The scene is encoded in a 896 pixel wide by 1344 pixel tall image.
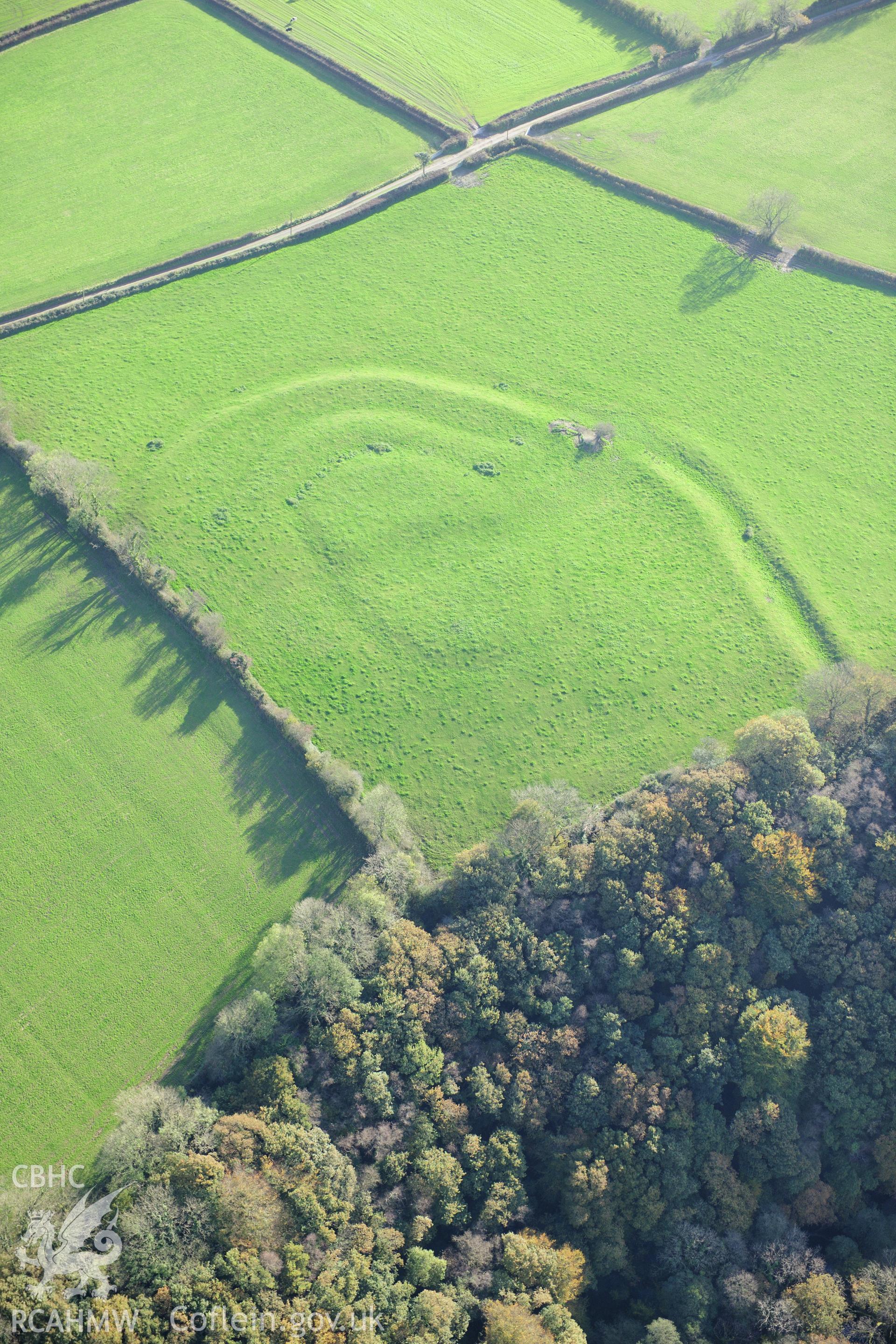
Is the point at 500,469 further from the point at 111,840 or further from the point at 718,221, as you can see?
the point at 111,840

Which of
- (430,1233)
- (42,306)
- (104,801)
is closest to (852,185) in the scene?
(42,306)

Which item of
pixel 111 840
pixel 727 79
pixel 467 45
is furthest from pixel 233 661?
pixel 727 79

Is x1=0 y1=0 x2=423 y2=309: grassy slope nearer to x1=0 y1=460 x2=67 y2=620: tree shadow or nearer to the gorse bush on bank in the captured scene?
x1=0 y1=460 x2=67 y2=620: tree shadow

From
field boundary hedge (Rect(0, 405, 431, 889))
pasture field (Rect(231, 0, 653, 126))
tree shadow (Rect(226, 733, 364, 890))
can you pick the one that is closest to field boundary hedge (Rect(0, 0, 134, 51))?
pasture field (Rect(231, 0, 653, 126))

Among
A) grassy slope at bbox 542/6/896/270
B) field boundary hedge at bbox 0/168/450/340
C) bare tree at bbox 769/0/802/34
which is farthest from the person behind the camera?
bare tree at bbox 769/0/802/34

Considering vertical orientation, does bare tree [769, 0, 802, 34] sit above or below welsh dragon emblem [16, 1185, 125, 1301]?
above

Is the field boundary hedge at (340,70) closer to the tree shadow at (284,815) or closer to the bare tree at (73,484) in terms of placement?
the bare tree at (73,484)
